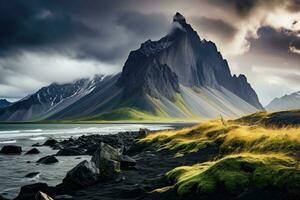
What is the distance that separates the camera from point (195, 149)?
4044 cm

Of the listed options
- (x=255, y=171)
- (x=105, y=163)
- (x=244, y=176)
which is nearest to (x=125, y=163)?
(x=105, y=163)

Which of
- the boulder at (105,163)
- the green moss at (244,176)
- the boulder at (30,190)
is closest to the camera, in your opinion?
the green moss at (244,176)

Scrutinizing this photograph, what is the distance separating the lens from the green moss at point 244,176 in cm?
1841

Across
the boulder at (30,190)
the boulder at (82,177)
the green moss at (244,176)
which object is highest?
the green moss at (244,176)

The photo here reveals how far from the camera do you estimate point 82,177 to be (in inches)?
1130

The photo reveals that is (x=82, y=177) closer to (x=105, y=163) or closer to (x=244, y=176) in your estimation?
(x=105, y=163)

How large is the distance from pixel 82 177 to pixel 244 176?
13710 mm

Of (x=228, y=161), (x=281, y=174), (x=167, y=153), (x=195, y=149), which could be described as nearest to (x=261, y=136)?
(x=228, y=161)

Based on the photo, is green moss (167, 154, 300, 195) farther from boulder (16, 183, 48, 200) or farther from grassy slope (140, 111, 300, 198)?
boulder (16, 183, 48, 200)

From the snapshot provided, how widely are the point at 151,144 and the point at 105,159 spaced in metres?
26.5

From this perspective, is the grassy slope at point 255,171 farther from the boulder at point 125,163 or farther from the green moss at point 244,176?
the boulder at point 125,163

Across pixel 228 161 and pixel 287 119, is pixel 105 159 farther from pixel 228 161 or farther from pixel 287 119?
pixel 287 119

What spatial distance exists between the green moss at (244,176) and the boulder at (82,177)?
8998 millimetres

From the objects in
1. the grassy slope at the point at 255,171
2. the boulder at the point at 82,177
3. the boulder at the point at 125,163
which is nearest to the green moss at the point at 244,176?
the grassy slope at the point at 255,171
